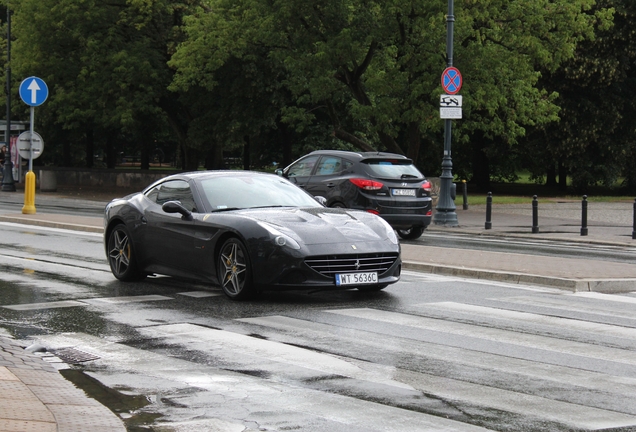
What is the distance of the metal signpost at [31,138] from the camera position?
24828 millimetres

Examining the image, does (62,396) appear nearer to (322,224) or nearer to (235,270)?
(235,270)

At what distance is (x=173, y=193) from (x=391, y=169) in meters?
8.81

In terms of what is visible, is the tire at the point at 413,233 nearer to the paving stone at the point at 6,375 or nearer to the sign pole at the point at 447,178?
the sign pole at the point at 447,178

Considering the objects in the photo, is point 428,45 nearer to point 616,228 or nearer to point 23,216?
point 616,228

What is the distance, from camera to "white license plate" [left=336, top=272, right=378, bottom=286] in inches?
430

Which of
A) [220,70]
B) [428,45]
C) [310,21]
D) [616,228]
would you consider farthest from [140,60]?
[616,228]

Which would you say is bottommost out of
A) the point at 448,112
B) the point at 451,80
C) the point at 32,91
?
the point at 448,112

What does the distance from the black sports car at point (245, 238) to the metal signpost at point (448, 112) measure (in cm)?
1326

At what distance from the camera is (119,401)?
6.68m

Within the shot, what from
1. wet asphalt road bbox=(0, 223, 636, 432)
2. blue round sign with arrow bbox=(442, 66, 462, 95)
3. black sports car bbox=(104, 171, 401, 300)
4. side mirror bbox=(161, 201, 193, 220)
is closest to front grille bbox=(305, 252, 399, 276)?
black sports car bbox=(104, 171, 401, 300)

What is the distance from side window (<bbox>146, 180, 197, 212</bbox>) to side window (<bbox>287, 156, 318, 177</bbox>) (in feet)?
28.3

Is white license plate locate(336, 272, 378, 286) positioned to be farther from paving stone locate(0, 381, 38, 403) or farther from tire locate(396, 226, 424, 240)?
tire locate(396, 226, 424, 240)

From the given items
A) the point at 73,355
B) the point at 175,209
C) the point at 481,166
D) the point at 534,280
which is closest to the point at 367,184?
the point at 534,280

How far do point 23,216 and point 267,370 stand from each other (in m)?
Result: 18.3
